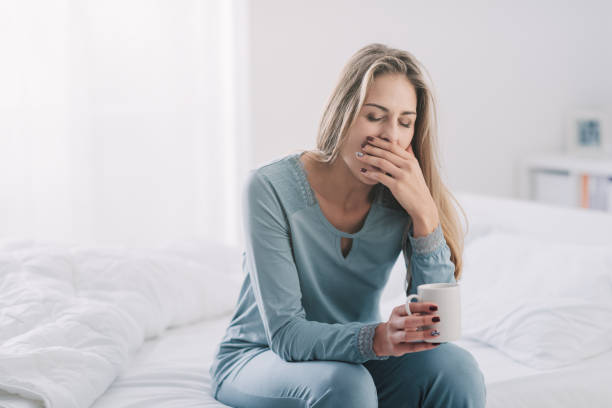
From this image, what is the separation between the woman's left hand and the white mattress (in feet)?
1.18

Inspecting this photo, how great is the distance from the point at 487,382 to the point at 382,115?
0.58 m

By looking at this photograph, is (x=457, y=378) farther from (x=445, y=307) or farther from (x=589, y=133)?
(x=589, y=133)

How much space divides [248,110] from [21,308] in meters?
1.76

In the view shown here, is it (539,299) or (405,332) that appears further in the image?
(539,299)

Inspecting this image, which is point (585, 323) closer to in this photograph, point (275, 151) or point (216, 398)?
point (216, 398)

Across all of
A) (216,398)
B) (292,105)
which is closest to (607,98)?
(292,105)

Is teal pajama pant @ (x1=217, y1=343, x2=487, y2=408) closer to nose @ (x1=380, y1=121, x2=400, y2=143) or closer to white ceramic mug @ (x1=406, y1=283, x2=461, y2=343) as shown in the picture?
white ceramic mug @ (x1=406, y1=283, x2=461, y2=343)

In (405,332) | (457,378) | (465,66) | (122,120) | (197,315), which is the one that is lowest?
(197,315)

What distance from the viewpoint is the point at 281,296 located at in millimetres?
1298

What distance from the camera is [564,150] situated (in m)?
3.83

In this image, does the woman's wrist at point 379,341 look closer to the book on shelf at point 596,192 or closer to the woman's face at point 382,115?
the woman's face at point 382,115

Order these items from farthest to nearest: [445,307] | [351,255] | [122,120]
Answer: [122,120] → [351,255] → [445,307]

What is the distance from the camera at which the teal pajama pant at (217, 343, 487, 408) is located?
116 centimetres

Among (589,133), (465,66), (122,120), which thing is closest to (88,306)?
(122,120)
